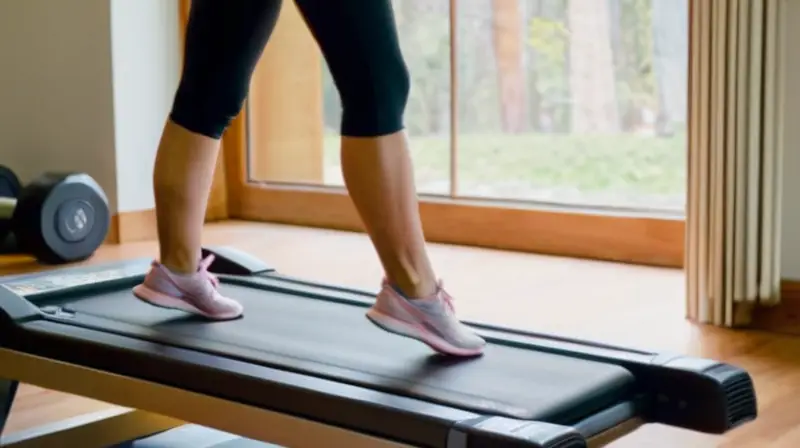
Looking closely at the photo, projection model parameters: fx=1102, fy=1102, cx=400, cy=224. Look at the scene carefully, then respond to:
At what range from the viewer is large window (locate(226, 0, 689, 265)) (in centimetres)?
324

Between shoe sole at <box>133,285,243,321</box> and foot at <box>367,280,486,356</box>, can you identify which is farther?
shoe sole at <box>133,285,243,321</box>

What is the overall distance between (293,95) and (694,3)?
79.6 inches

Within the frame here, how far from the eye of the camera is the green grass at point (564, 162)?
3268 mm

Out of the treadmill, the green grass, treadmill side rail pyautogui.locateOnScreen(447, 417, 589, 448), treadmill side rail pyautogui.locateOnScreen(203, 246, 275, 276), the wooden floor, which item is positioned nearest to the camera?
treadmill side rail pyautogui.locateOnScreen(447, 417, 589, 448)

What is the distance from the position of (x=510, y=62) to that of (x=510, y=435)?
2.50m

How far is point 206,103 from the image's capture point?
163 centimetres

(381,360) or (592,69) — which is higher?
(592,69)

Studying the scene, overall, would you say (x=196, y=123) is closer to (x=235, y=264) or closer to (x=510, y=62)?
(x=235, y=264)

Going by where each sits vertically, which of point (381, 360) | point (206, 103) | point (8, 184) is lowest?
point (381, 360)

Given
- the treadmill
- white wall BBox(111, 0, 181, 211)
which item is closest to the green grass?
white wall BBox(111, 0, 181, 211)

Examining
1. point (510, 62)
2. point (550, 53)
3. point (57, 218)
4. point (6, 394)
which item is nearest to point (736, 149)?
point (550, 53)

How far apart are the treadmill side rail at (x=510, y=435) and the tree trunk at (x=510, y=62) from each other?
2.39 meters

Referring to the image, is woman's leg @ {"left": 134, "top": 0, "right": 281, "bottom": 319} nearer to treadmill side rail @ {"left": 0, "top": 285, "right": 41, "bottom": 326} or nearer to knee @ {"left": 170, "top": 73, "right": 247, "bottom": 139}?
knee @ {"left": 170, "top": 73, "right": 247, "bottom": 139}

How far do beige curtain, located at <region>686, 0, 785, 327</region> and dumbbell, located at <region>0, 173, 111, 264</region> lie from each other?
1.82m
